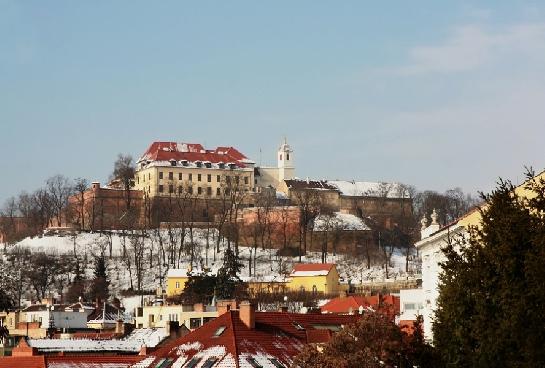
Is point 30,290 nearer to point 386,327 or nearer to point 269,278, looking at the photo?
point 269,278

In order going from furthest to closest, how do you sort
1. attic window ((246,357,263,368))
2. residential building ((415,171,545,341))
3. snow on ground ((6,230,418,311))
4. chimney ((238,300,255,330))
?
snow on ground ((6,230,418,311))
residential building ((415,171,545,341))
chimney ((238,300,255,330))
attic window ((246,357,263,368))

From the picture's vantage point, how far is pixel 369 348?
126 feet

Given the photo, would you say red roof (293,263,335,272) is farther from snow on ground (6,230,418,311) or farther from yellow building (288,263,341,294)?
snow on ground (6,230,418,311)

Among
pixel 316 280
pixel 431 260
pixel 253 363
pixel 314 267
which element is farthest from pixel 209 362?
pixel 314 267

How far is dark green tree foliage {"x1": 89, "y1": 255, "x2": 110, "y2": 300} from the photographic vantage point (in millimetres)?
130625

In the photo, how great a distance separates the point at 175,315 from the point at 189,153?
276 ft

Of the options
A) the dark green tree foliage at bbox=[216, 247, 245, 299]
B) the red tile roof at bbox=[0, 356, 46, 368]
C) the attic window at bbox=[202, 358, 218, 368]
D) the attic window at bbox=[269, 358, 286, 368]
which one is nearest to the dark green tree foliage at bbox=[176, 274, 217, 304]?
the dark green tree foliage at bbox=[216, 247, 245, 299]

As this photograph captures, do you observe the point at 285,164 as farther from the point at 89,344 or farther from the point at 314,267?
the point at 89,344

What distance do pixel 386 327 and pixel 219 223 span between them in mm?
124373

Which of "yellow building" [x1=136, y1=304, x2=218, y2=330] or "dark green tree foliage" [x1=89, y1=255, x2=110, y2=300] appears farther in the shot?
"dark green tree foliage" [x1=89, y1=255, x2=110, y2=300]

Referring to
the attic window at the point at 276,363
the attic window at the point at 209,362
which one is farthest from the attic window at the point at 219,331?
the attic window at the point at 276,363

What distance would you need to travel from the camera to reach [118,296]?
13262 centimetres

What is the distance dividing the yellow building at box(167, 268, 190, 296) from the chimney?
73367mm

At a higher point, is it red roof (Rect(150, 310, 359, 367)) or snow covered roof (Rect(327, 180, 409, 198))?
snow covered roof (Rect(327, 180, 409, 198))
